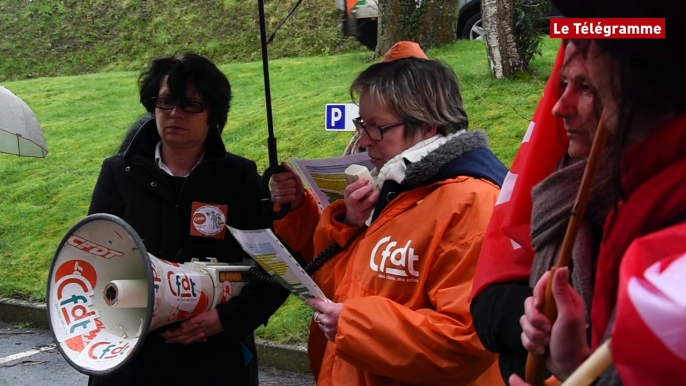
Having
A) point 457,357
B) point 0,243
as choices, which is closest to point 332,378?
point 457,357

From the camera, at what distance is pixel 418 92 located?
2.45m

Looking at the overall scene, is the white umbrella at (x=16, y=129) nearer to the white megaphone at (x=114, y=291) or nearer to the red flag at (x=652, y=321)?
the white megaphone at (x=114, y=291)

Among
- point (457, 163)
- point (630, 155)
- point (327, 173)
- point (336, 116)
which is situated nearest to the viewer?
point (630, 155)

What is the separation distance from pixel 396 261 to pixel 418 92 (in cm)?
55

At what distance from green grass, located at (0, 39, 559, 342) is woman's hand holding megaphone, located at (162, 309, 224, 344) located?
268 centimetres

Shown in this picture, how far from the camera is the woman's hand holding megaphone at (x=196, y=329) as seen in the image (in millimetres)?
2684

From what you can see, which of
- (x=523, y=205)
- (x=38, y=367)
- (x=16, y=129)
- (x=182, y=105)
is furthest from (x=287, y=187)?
(x=38, y=367)

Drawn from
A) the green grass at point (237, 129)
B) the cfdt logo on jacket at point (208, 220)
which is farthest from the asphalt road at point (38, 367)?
the cfdt logo on jacket at point (208, 220)

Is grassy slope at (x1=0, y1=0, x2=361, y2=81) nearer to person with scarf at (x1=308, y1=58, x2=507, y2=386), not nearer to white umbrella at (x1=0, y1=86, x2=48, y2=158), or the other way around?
white umbrella at (x1=0, y1=86, x2=48, y2=158)

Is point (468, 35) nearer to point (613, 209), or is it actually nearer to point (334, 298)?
point (334, 298)

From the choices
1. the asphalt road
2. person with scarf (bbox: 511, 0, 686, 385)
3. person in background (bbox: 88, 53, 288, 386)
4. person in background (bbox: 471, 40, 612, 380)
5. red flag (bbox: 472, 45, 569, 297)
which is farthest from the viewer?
the asphalt road

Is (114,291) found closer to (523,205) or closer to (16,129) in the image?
(16,129)

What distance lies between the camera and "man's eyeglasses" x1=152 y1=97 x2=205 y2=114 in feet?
9.67

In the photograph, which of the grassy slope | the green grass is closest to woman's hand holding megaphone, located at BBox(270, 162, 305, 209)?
the green grass
